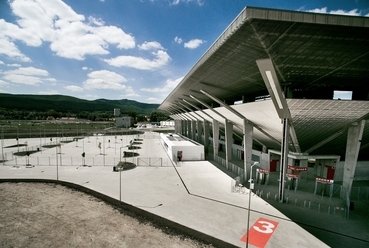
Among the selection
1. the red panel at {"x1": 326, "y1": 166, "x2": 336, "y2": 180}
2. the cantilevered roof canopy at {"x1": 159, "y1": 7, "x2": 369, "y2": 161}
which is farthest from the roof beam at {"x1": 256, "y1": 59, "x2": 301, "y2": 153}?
the red panel at {"x1": 326, "y1": 166, "x2": 336, "y2": 180}

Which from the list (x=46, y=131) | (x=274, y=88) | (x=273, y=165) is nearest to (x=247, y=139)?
(x=273, y=165)

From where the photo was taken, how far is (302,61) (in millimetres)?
16234

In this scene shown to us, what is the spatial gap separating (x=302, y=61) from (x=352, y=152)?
15.8 m

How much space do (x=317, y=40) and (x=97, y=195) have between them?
26034mm

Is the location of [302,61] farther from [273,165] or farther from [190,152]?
[190,152]

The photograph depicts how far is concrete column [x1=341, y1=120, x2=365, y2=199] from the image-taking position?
23250mm

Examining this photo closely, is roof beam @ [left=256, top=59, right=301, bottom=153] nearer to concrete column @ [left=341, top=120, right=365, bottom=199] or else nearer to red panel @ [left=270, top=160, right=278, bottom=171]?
concrete column @ [left=341, top=120, right=365, bottom=199]

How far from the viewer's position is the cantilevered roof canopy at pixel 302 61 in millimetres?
11914

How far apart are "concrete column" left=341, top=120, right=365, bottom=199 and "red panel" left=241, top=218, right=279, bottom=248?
13209 millimetres

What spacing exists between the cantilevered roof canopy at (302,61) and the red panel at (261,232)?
11.4 m

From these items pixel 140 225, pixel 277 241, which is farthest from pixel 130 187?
pixel 277 241

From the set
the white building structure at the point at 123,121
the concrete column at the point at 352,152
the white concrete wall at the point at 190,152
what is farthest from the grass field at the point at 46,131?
the concrete column at the point at 352,152

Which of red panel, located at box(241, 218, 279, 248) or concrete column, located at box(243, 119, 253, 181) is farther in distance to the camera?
concrete column, located at box(243, 119, 253, 181)

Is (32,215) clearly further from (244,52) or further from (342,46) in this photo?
(342,46)
